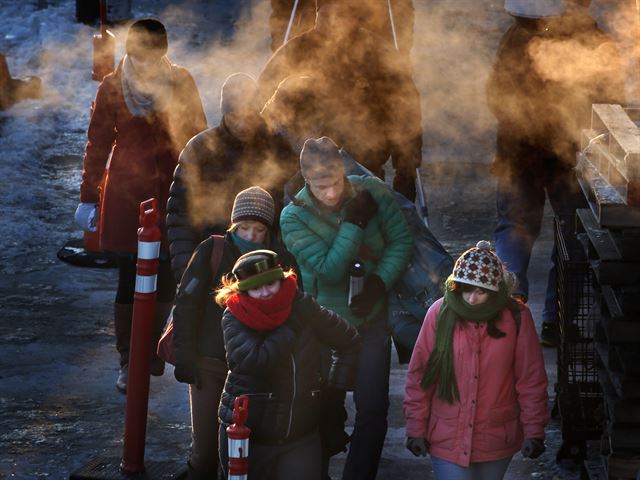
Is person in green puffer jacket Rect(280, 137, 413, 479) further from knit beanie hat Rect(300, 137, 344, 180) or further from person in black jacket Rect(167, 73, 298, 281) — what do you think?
person in black jacket Rect(167, 73, 298, 281)

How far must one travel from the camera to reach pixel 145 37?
864 cm

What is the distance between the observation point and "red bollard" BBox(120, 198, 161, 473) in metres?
7.00

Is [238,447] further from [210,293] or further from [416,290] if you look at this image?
[416,290]

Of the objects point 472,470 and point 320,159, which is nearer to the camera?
point 472,470

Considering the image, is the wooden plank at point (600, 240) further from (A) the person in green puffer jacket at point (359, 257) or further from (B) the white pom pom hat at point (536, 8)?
(B) the white pom pom hat at point (536, 8)

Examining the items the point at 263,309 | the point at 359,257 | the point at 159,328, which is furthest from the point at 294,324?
the point at 159,328

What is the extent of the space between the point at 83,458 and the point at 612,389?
275 centimetres

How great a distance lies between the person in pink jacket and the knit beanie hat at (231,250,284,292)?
2.39ft

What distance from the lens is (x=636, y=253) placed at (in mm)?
6059

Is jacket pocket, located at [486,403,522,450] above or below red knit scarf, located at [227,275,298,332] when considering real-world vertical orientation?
below

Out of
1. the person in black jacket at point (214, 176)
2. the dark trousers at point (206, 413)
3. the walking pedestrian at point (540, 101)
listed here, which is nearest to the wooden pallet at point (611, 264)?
the dark trousers at point (206, 413)

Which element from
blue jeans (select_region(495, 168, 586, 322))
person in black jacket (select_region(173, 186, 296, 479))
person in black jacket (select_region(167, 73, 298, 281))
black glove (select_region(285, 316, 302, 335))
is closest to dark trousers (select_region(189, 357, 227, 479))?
person in black jacket (select_region(173, 186, 296, 479))

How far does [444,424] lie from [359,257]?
3.75 ft

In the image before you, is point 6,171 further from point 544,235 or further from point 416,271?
point 416,271
